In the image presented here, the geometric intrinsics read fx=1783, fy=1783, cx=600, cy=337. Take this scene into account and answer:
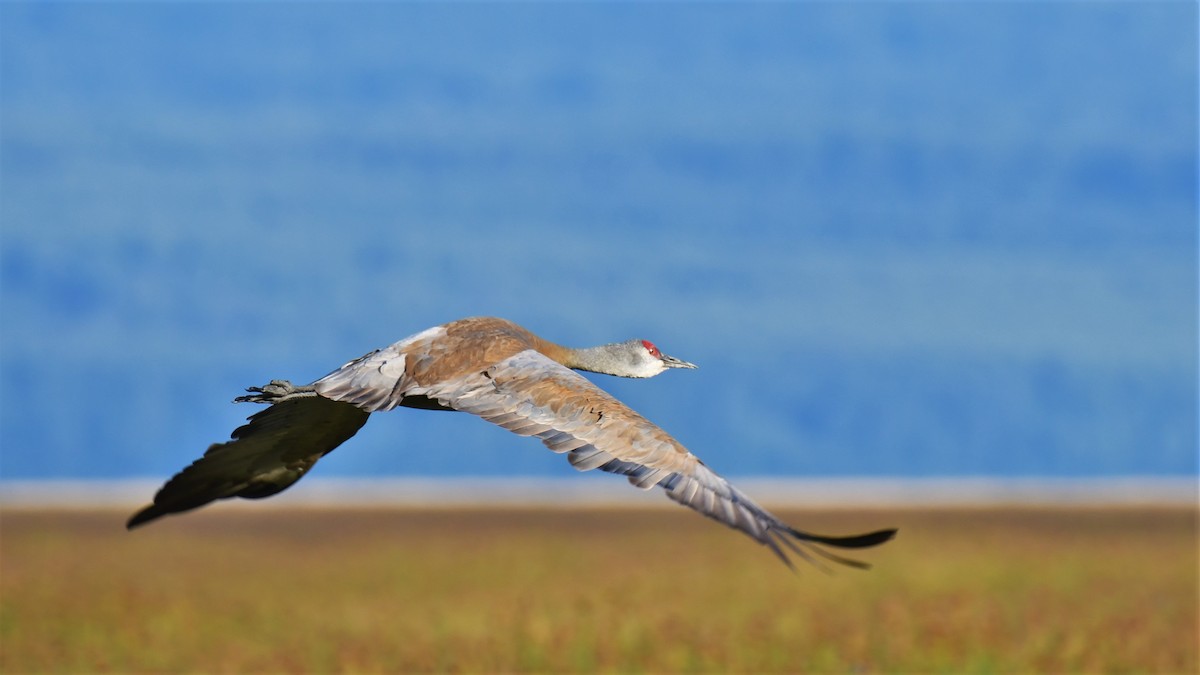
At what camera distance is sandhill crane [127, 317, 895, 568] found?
904cm

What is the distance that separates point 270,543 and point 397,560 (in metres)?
3.65

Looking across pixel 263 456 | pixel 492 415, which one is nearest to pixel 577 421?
pixel 492 415

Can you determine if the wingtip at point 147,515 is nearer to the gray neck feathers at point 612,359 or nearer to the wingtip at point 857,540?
the gray neck feathers at point 612,359

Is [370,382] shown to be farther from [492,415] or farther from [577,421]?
[577,421]

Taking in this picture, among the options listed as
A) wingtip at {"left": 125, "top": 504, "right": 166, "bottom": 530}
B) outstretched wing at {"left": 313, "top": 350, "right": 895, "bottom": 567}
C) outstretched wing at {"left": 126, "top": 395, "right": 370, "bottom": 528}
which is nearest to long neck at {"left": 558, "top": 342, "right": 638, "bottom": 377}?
outstretched wing at {"left": 313, "top": 350, "right": 895, "bottom": 567}

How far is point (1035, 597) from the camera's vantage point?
2009 cm

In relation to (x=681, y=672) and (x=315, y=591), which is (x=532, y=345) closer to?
(x=681, y=672)

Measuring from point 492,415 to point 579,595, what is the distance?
10.4 metres

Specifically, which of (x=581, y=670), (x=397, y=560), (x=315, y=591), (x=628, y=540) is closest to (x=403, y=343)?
(x=581, y=670)

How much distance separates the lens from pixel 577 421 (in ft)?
31.2

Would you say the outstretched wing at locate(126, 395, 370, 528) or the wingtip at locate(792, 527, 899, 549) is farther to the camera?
the outstretched wing at locate(126, 395, 370, 528)

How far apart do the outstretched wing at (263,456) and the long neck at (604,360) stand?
142 cm

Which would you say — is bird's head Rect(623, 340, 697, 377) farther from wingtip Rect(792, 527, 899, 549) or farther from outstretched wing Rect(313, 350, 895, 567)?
wingtip Rect(792, 527, 899, 549)

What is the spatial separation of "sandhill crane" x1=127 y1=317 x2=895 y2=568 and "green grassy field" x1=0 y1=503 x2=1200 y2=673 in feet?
14.9
